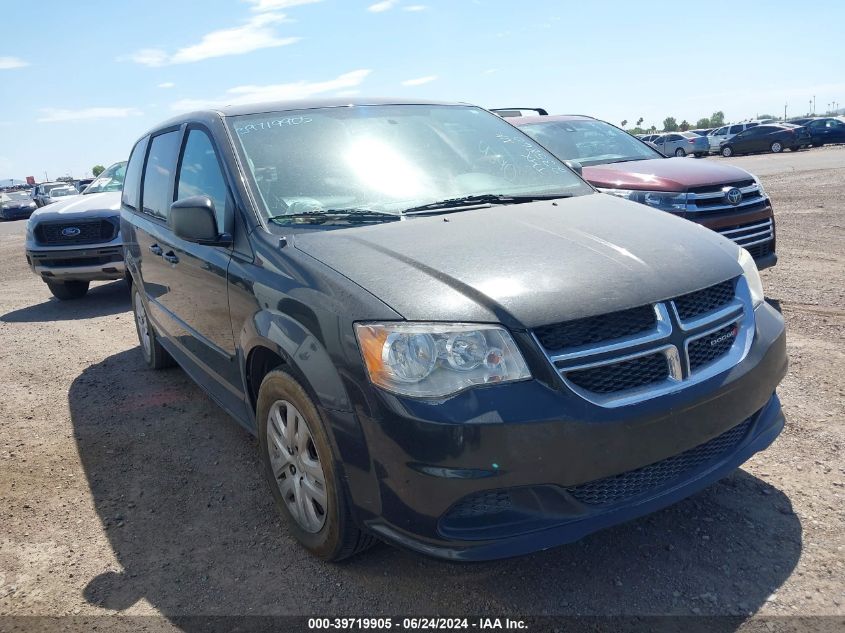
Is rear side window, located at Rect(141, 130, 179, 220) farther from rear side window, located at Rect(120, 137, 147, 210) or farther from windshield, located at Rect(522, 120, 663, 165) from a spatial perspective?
windshield, located at Rect(522, 120, 663, 165)

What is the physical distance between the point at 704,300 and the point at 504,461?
3.36ft

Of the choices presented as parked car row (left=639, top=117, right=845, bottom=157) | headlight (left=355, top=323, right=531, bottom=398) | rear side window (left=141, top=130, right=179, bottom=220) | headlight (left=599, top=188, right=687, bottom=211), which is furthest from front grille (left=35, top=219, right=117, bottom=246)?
parked car row (left=639, top=117, right=845, bottom=157)

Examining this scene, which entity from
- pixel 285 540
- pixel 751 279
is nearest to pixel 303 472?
pixel 285 540

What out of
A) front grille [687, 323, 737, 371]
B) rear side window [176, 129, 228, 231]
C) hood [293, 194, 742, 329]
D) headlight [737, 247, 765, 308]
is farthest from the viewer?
rear side window [176, 129, 228, 231]

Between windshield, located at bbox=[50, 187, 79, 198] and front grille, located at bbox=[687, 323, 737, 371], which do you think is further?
windshield, located at bbox=[50, 187, 79, 198]

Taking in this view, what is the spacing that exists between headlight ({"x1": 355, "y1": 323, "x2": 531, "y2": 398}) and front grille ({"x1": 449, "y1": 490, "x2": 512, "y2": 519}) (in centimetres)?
36

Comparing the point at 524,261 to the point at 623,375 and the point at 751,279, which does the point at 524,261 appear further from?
the point at 751,279

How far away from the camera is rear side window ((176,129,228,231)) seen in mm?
3420

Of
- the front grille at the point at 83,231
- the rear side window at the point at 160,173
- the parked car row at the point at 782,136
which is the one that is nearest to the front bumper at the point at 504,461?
the rear side window at the point at 160,173

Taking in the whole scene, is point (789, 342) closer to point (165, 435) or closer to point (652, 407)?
point (652, 407)

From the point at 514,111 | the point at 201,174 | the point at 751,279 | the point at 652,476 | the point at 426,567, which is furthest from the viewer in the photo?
the point at 514,111

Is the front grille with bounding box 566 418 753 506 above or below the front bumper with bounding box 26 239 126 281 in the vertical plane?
below

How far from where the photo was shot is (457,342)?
229 cm

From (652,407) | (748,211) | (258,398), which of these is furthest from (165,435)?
(748,211)
